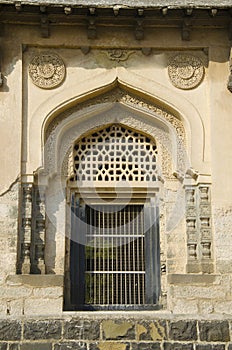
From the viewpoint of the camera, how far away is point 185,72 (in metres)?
9.03

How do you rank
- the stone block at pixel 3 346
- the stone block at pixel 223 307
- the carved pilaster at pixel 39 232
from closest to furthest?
the stone block at pixel 3 346 → the stone block at pixel 223 307 → the carved pilaster at pixel 39 232

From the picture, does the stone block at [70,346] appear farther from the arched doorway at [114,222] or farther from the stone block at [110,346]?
the arched doorway at [114,222]

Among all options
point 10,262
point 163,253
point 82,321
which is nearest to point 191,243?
point 163,253

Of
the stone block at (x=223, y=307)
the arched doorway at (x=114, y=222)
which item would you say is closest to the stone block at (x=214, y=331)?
the stone block at (x=223, y=307)

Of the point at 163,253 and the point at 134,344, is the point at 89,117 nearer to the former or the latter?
the point at 163,253

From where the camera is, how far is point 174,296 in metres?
8.14

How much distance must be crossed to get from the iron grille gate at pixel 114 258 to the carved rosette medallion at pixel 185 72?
6.17 feet

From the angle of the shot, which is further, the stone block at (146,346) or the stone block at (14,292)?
the stone block at (14,292)

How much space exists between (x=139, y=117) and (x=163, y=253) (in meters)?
2.04

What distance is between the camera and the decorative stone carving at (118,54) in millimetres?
9102

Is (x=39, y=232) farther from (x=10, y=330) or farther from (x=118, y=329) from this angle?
(x=118, y=329)

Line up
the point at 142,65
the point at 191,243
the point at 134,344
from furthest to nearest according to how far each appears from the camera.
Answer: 1. the point at 142,65
2. the point at 191,243
3. the point at 134,344

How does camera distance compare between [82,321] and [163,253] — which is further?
[163,253]

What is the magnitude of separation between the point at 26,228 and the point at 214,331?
2.82 meters
